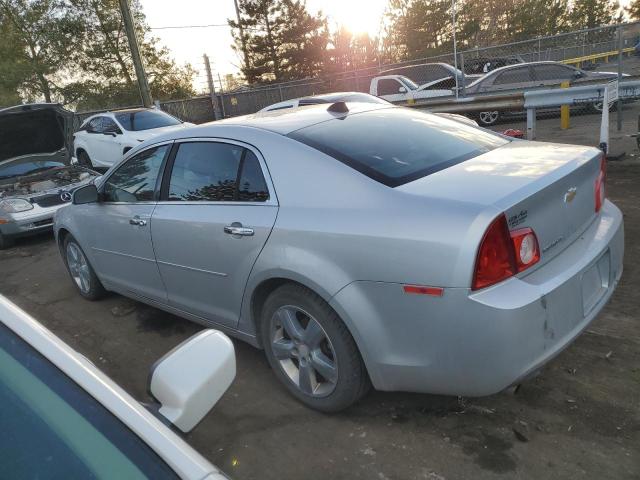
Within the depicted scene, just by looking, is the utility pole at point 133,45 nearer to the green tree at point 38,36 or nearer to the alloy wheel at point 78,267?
the alloy wheel at point 78,267

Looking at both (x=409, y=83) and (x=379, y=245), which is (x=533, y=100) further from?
(x=379, y=245)

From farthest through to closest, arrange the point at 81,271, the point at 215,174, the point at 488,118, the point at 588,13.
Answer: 1. the point at 588,13
2. the point at 488,118
3. the point at 81,271
4. the point at 215,174

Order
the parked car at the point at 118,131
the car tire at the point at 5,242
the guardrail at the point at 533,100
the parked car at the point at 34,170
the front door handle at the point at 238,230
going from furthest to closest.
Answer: the parked car at the point at 118,131 < the guardrail at the point at 533,100 < the car tire at the point at 5,242 < the parked car at the point at 34,170 < the front door handle at the point at 238,230

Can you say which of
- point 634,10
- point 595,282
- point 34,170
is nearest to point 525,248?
point 595,282

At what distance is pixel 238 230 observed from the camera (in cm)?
294

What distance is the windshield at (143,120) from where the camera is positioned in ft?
37.3

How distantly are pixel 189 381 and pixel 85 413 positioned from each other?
29 cm

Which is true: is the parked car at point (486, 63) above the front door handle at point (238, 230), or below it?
above

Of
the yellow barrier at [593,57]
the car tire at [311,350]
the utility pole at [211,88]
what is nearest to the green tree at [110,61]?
the utility pole at [211,88]

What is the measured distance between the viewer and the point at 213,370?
145 centimetres

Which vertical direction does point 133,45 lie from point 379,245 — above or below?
above

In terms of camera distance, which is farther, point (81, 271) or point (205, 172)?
point (81, 271)

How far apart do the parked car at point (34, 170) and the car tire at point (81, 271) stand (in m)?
3.11

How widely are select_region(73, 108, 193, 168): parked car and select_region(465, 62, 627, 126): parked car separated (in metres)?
8.01
